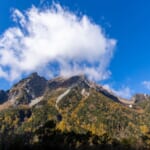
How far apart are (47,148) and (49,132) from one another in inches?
624

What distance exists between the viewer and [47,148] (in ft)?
70.5

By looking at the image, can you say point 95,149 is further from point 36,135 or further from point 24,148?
point 36,135

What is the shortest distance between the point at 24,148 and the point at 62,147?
3236 millimetres

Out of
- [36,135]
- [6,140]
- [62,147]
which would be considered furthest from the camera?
[36,135]

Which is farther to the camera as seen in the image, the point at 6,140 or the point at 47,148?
the point at 47,148

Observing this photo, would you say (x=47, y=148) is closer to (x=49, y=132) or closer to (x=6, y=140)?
(x=6, y=140)

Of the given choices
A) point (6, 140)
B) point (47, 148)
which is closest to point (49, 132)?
point (47, 148)

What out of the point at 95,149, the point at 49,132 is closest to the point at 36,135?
the point at 49,132

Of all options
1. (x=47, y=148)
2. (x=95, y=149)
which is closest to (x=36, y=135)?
(x=47, y=148)

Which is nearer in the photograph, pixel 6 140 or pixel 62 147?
pixel 6 140

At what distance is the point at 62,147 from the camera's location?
21406 mm

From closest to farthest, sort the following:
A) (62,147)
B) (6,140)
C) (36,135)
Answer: (6,140) → (62,147) → (36,135)

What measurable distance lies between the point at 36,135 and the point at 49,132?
220 centimetres

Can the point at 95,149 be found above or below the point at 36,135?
below
